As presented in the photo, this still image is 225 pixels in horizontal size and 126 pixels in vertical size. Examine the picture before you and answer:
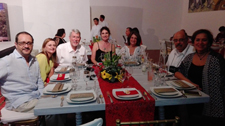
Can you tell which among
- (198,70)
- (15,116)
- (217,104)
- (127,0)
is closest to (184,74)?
(198,70)

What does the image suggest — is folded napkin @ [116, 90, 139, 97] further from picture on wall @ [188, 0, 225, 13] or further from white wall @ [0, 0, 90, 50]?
picture on wall @ [188, 0, 225, 13]

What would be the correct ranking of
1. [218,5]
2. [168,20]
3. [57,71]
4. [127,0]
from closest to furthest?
[57,71], [218,5], [127,0], [168,20]

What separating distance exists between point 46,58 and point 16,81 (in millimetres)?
696

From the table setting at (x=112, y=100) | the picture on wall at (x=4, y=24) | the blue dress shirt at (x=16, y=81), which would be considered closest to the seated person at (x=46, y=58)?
the blue dress shirt at (x=16, y=81)

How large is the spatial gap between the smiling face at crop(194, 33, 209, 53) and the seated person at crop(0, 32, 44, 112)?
195cm

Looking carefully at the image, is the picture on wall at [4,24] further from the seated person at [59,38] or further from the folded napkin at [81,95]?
the folded napkin at [81,95]

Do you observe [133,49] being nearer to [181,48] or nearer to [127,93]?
[181,48]

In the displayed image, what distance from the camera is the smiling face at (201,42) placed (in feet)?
7.02

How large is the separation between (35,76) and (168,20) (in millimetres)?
7658

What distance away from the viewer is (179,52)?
278 cm

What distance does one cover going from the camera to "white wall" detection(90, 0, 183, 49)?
802cm

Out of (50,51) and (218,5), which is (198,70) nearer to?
(50,51)

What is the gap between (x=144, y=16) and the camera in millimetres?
8375

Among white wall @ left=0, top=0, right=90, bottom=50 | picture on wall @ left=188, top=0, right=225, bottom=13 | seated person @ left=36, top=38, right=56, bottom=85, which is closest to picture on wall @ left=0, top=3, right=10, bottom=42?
white wall @ left=0, top=0, right=90, bottom=50
